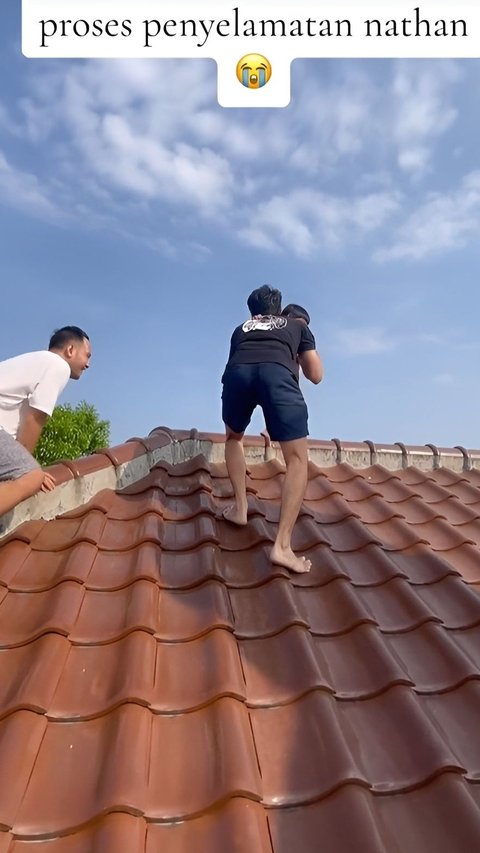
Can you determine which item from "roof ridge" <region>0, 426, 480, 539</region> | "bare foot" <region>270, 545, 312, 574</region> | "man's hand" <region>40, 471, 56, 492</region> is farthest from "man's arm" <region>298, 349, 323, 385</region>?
"man's hand" <region>40, 471, 56, 492</region>

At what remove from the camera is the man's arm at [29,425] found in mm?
2967

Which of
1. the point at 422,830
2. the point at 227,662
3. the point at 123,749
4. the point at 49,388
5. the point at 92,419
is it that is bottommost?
the point at 422,830

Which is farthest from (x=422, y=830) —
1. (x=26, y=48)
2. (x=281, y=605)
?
(x=26, y=48)

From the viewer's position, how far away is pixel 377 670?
1902mm

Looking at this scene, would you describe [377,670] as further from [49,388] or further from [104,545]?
[49,388]

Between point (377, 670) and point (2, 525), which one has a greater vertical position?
point (2, 525)

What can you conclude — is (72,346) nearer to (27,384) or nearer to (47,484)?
(27,384)

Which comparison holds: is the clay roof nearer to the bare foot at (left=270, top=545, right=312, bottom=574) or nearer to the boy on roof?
the bare foot at (left=270, top=545, right=312, bottom=574)

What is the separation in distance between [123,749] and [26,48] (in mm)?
3686

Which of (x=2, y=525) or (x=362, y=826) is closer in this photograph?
(x=362, y=826)

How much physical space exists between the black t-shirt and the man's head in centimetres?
82

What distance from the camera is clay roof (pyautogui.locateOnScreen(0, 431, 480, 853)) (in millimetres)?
1320

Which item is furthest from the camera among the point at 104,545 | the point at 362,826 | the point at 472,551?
the point at 472,551

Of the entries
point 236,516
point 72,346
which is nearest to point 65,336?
point 72,346
